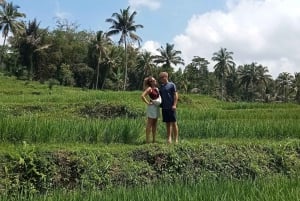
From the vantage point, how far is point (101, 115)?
20.3m

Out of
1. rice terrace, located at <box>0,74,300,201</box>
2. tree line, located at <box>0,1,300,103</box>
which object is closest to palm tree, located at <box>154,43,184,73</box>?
tree line, located at <box>0,1,300,103</box>

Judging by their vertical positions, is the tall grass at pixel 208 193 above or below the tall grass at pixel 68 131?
below

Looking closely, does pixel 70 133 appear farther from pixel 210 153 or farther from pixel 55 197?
pixel 55 197

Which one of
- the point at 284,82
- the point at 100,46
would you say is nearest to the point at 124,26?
the point at 100,46

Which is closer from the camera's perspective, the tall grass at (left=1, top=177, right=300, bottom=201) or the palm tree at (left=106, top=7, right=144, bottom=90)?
the tall grass at (left=1, top=177, right=300, bottom=201)

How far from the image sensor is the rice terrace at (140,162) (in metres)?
6.91

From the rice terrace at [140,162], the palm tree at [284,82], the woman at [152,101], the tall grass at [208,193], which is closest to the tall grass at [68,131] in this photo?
the rice terrace at [140,162]

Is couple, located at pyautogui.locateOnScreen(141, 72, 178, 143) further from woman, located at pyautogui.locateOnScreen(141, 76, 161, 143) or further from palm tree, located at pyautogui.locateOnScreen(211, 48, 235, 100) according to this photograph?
palm tree, located at pyautogui.locateOnScreen(211, 48, 235, 100)

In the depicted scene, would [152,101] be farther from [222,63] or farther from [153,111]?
[222,63]

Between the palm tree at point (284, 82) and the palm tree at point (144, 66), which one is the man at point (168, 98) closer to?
the palm tree at point (144, 66)

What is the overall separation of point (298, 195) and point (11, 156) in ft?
16.9

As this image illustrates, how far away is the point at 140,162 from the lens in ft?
33.8

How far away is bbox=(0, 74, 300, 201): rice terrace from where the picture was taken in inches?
272

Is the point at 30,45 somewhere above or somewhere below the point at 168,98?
above
